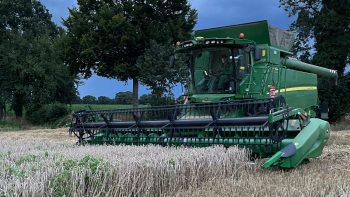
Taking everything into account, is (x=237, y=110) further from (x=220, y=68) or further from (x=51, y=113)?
(x=51, y=113)

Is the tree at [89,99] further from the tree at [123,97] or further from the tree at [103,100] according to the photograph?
the tree at [123,97]

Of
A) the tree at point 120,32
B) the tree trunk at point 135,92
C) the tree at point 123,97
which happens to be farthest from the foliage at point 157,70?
the tree at point 123,97

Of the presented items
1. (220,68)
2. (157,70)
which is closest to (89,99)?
(157,70)

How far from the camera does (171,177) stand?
170 inches

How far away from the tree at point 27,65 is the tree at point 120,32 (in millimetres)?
3316

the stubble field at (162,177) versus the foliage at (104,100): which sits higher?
the foliage at (104,100)

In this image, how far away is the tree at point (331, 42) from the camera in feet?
69.0

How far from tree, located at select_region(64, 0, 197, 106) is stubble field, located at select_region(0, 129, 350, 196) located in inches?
643

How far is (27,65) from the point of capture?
93.8 ft

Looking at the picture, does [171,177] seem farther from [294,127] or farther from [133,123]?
[133,123]

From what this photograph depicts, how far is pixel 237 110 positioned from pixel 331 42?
16.5 meters

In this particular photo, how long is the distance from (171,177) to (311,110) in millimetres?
7394

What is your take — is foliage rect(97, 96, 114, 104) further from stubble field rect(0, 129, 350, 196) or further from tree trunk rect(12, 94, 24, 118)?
stubble field rect(0, 129, 350, 196)

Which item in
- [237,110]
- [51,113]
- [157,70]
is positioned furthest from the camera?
[51,113]
